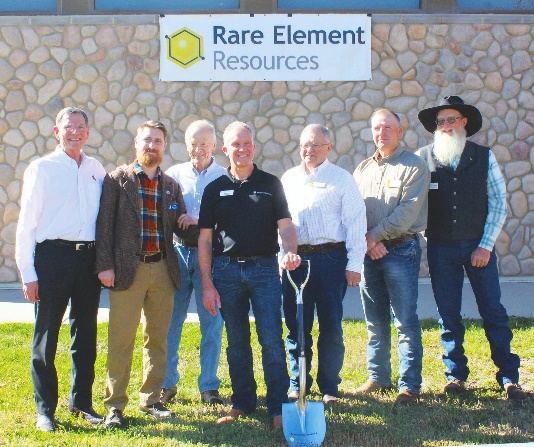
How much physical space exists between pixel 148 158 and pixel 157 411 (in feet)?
5.46

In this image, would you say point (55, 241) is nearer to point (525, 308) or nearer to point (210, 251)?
point (210, 251)

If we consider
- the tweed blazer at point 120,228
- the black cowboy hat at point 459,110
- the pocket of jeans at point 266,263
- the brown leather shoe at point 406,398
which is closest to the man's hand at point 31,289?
the tweed blazer at point 120,228

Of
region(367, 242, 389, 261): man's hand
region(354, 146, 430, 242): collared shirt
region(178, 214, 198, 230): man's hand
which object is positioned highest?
region(354, 146, 430, 242): collared shirt

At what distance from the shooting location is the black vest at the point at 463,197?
5.39 metres

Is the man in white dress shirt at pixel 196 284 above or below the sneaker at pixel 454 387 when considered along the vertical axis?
above

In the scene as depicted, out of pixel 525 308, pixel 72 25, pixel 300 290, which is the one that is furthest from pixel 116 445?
pixel 72 25

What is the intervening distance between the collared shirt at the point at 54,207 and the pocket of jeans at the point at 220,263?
2.57 feet

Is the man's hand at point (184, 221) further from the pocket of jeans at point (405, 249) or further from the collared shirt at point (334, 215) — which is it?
the pocket of jeans at point (405, 249)

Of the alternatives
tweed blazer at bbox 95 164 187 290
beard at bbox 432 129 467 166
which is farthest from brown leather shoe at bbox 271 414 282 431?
beard at bbox 432 129 467 166

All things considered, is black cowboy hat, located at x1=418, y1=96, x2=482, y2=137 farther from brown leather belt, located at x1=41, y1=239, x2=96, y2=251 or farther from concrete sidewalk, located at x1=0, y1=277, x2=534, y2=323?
brown leather belt, located at x1=41, y1=239, x2=96, y2=251

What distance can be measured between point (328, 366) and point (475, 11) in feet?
19.9

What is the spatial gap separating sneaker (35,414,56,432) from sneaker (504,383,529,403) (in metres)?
3.04

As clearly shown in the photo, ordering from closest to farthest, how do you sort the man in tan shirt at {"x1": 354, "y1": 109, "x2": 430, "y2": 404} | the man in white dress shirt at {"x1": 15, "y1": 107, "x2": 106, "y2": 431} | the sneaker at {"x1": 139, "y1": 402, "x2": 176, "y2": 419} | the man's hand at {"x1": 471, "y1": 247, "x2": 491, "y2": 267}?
the man in white dress shirt at {"x1": 15, "y1": 107, "x2": 106, "y2": 431}, the sneaker at {"x1": 139, "y1": 402, "x2": 176, "y2": 419}, the man in tan shirt at {"x1": 354, "y1": 109, "x2": 430, "y2": 404}, the man's hand at {"x1": 471, "y1": 247, "x2": 491, "y2": 267}

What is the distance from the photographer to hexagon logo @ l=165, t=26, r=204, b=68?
9.39 metres
